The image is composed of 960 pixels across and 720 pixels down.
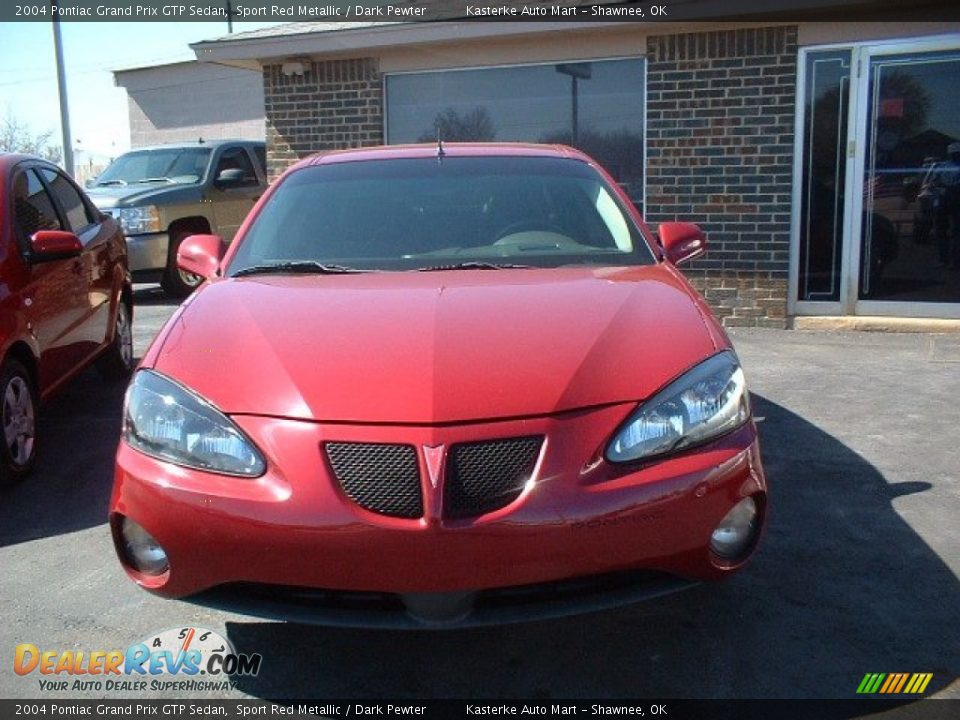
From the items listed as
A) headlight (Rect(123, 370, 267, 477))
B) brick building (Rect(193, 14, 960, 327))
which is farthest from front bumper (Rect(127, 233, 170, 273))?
headlight (Rect(123, 370, 267, 477))

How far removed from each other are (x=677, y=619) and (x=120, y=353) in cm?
476

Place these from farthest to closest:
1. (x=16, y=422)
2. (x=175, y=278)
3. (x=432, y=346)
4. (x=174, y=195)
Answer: (x=175, y=278) → (x=174, y=195) → (x=16, y=422) → (x=432, y=346)

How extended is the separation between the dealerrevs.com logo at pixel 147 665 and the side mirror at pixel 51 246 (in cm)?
225

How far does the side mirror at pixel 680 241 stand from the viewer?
3.96 m

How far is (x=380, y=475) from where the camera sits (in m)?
2.32

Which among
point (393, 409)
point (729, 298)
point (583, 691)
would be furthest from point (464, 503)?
point (729, 298)

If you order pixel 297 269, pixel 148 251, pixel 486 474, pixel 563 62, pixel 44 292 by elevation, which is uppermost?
pixel 563 62

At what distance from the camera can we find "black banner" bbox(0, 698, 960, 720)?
250 cm

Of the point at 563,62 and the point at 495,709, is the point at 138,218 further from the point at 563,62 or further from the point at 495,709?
the point at 495,709

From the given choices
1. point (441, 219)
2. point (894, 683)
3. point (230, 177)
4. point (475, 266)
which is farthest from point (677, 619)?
point (230, 177)

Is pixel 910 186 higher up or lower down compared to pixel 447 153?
lower down

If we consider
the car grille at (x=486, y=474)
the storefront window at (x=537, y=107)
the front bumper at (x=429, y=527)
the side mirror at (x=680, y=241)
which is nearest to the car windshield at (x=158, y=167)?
the storefront window at (x=537, y=107)

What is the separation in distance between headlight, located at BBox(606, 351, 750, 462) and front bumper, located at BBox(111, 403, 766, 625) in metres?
0.04

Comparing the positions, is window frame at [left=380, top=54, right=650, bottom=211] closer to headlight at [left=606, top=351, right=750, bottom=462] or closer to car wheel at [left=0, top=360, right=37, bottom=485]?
car wheel at [left=0, top=360, right=37, bottom=485]
